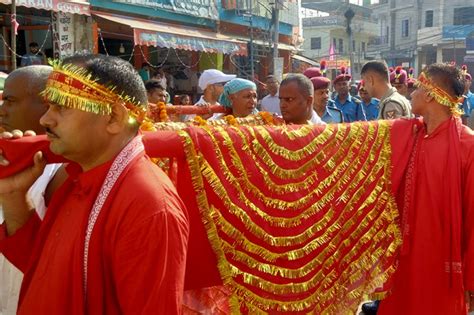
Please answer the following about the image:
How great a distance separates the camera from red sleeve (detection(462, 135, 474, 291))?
2959mm

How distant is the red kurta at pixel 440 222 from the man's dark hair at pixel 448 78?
18cm

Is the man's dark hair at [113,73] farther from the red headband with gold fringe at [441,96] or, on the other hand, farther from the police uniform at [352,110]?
the police uniform at [352,110]

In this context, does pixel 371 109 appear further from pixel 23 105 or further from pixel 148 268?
pixel 148 268

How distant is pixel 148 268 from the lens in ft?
4.78

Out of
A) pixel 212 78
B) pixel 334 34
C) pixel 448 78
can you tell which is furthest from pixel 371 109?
pixel 334 34

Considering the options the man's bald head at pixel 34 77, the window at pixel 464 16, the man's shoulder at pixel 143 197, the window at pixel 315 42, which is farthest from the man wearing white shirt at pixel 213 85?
the window at pixel 464 16

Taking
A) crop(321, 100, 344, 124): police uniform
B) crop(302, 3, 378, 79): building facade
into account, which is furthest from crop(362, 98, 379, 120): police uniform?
crop(302, 3, 378, 79): building facade

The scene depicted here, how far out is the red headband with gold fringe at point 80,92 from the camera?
5.14 ft

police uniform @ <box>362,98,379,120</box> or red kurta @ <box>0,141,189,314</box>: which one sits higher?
red kurta @ <box>0,141,189,314</box>

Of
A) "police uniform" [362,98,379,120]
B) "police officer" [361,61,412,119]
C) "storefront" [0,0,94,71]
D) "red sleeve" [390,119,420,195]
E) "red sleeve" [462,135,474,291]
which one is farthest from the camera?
"storefront" [0,0,94,71]

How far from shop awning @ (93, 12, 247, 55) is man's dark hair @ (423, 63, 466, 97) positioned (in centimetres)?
870

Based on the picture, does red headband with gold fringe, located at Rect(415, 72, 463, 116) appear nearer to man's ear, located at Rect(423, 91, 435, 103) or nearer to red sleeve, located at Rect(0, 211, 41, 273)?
man's ear, located at Rect(423, 91, 435, 103)

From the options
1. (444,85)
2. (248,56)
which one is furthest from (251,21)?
(444,85)

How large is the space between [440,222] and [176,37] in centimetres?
1045
